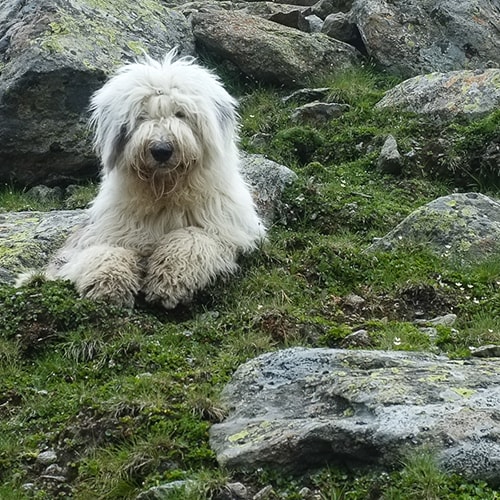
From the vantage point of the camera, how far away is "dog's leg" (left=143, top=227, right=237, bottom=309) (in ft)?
23.2

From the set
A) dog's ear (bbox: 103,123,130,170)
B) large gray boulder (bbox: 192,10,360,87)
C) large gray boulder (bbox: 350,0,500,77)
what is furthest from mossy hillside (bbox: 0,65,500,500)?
large gray boulder (bbox: 350,0,500,77)

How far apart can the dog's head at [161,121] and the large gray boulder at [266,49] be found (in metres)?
5.18

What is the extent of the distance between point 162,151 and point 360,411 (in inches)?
132

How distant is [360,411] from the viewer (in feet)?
14.6

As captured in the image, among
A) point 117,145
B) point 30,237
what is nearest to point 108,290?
point 117,145

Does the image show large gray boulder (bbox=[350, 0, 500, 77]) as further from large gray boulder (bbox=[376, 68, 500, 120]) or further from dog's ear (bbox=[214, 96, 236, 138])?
dog's ear (bbox=[214, 96, 236, 138])

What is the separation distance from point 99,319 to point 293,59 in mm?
7220

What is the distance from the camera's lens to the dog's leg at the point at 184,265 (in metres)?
7.08

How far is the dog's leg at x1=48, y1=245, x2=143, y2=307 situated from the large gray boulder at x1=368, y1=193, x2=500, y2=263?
2189 millimetres

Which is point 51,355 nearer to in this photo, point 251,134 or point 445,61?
point 251,134

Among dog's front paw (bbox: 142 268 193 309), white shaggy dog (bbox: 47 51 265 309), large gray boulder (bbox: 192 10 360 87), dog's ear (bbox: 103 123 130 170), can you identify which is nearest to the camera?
dog's front paw (bbox: 142 268 193 309)

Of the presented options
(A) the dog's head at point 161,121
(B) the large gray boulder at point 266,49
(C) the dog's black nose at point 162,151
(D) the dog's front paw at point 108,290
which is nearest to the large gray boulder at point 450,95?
(B) the large gray boulder at point 266,49

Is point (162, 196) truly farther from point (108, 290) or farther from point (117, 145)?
point (108, 290)

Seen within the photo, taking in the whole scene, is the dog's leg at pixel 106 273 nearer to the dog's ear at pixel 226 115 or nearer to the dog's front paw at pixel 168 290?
the dog's front paw at pixel 168 290
